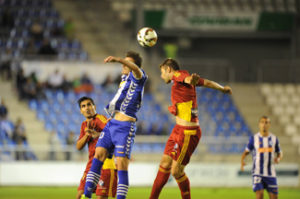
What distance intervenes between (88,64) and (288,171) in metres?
8.73

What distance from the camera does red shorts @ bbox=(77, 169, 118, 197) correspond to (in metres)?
9.39

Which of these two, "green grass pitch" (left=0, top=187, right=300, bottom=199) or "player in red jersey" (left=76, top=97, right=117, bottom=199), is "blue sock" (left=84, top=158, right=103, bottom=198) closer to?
"player in red jersey" (left=76, top=97, right=117, bottom=199)

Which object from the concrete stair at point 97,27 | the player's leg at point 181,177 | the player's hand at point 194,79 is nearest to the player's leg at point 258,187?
the player's leg at point 181,177

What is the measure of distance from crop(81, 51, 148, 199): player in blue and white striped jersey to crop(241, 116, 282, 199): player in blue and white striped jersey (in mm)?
3243

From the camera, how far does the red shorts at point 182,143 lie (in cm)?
951

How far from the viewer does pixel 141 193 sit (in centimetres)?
1681

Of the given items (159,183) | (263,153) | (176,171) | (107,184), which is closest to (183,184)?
(176,171)

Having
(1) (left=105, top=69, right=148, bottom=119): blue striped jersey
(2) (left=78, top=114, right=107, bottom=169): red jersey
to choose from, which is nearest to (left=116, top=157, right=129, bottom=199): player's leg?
(1) (left=105, top=69, right=148, bottom=119): blue striped jersey

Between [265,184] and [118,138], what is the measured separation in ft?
11.9

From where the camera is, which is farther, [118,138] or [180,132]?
[180,132]

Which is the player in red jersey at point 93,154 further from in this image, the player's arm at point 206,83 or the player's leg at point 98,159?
the player's arm at point 206,83

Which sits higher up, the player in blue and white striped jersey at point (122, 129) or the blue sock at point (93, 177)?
the player in blue and white striped jersey at point (122, 129)

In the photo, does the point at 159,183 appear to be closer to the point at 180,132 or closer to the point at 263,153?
the point at 180,132

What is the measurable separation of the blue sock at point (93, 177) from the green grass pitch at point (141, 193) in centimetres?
582
